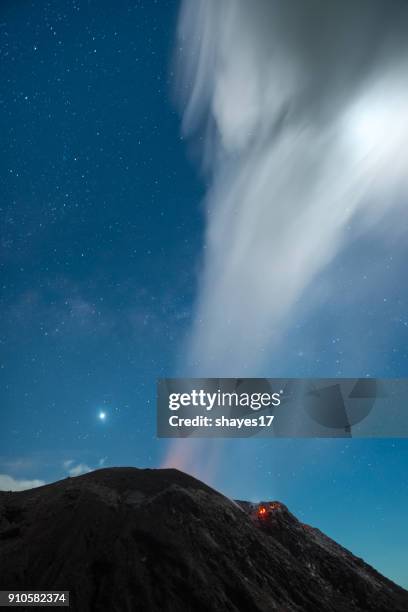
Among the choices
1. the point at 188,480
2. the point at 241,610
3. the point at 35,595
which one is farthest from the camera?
the point at 188,480

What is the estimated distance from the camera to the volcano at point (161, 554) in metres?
45.8

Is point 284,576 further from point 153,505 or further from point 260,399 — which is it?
point 260,399

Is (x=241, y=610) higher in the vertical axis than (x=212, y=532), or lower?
lower

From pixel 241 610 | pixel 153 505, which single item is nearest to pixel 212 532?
pixel 153 505

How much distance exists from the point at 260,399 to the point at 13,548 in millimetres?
32376

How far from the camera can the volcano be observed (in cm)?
4575

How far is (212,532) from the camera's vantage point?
5622cm

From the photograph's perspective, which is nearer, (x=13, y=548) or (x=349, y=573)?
(x=13, y=548)

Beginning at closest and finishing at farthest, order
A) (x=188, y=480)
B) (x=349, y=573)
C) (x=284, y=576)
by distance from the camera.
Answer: (x=284, y=576), (x=349, y=573), (x=188, y=480)

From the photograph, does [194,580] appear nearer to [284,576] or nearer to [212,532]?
[212,532]

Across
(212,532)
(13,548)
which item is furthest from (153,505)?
(13,548)

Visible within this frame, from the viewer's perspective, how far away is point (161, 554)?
50188mm

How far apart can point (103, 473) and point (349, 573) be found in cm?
3762

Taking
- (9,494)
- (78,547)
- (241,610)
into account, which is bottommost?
(241,610)
